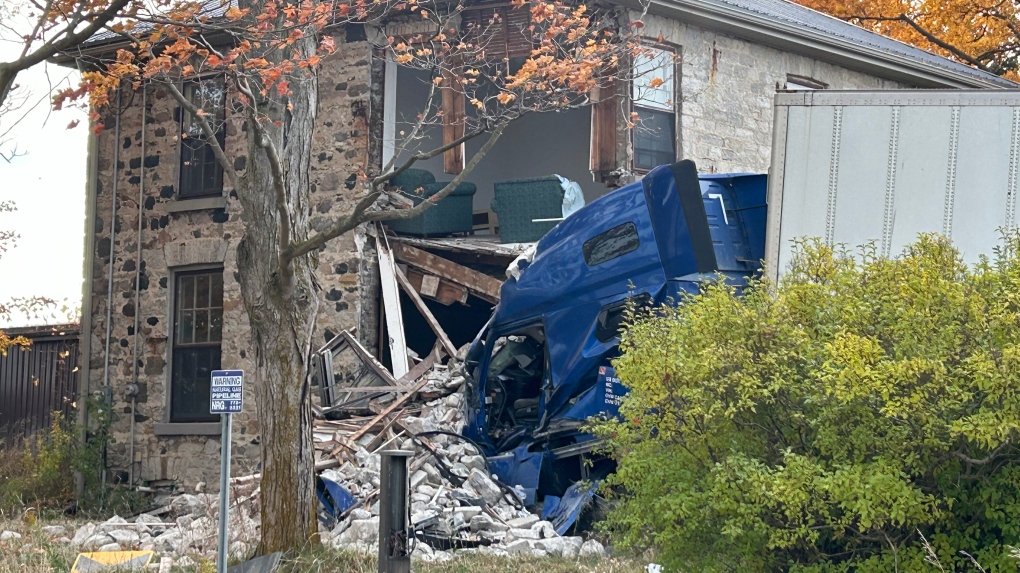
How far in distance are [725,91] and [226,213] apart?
7272 mm

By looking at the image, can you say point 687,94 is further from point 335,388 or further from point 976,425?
point 976,425

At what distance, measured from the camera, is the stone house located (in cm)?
1609

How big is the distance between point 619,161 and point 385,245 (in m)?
3.32

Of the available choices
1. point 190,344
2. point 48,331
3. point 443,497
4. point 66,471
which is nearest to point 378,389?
point 443,497

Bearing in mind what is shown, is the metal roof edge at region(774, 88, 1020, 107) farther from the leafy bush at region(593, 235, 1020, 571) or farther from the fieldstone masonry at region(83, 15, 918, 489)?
the fieldstone masonry at region(83, 15, 918, 489)

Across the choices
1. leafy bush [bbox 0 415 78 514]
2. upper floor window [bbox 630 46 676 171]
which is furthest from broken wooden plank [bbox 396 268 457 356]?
leafy bush [bbox 0 415 78 514]

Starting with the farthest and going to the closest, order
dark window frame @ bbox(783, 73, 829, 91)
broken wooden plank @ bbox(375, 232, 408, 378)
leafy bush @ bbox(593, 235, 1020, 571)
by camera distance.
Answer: dark window frame @ bbox(783, 73, 829, 91) → broken wooden plank @ bbox(375, 232, 408, 378) → leafy bush @ bbox(593, 235, 1020, 571)

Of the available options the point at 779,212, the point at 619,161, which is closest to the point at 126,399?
the point at 619,161

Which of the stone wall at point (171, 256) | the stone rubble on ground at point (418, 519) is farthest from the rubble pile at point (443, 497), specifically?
the stone wall at point (171, 256)

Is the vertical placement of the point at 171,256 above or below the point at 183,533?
above

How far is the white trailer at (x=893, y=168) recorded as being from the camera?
8906 millimetres

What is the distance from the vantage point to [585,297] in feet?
38.9

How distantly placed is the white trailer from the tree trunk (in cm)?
386

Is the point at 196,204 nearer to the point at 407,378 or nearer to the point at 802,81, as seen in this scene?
the point at 407,378
